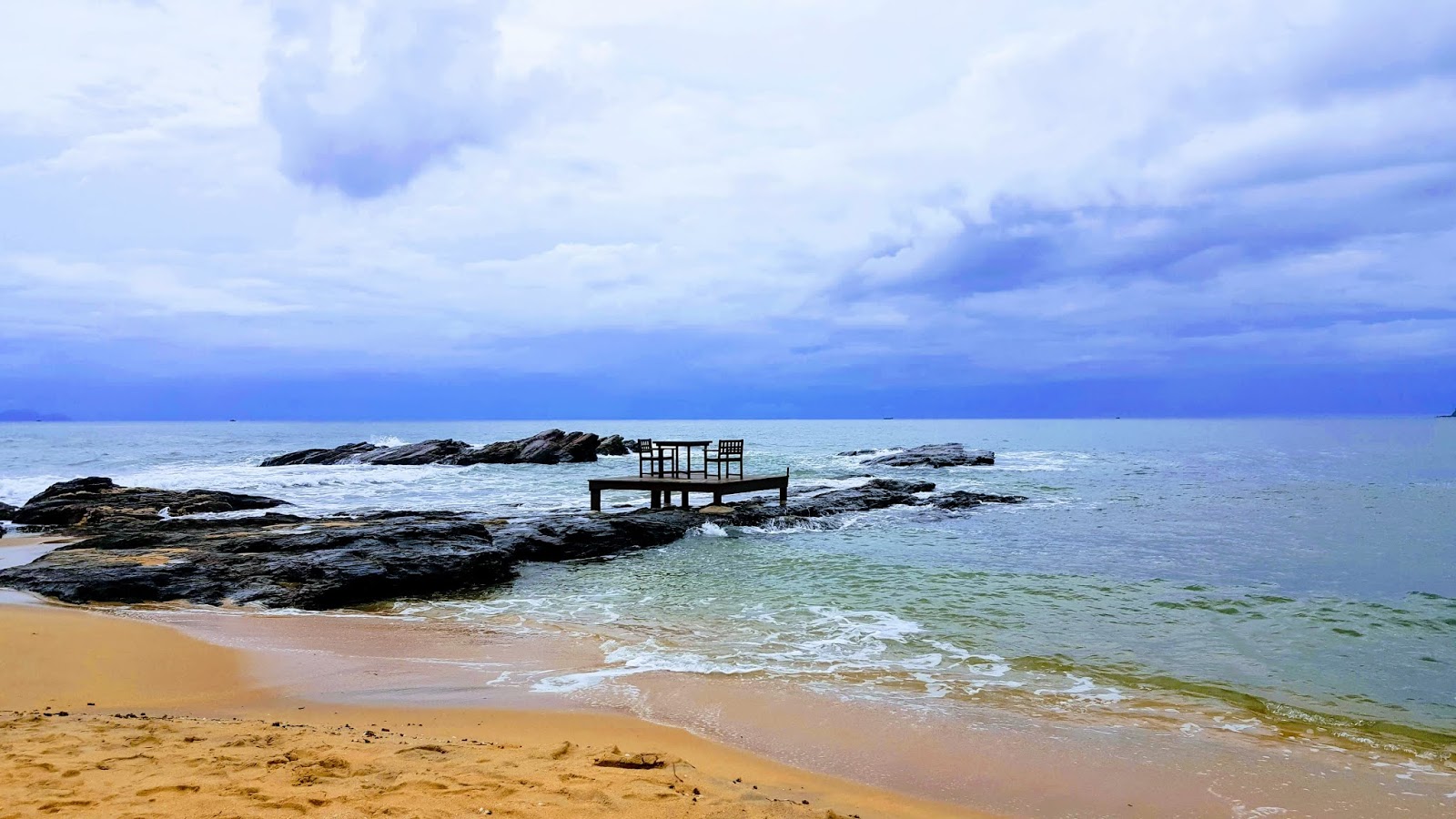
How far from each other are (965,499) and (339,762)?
25283 millimetres

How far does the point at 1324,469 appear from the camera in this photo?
1855 inches

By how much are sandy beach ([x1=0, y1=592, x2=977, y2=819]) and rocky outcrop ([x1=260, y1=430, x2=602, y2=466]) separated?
1831 inches

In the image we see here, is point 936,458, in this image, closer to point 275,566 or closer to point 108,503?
point 108,503

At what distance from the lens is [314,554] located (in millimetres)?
14266

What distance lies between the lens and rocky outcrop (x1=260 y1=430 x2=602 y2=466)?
53.2 metres

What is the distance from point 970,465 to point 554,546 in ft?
129

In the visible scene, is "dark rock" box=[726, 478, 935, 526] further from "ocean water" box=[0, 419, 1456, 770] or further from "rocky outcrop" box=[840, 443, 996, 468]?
"rocky outcrop" box=[840, 443, 996, 468]

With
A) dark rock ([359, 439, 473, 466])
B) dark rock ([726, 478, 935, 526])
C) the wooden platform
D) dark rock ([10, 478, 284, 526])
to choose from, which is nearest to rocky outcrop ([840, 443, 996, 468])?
dark rock ([726, 478, 935, 526])

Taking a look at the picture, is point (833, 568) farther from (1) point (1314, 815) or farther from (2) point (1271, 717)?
(1) point (1314, 815)

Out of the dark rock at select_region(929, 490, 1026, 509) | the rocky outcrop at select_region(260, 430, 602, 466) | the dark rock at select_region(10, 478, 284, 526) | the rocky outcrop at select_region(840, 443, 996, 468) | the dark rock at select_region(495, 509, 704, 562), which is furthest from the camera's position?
the rocky outcrop at select_region(260, 430, 602, 466)

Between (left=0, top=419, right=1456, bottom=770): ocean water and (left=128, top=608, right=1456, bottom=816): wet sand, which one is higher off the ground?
(left=128, top=608, right=1456, bottom=816): wet sand

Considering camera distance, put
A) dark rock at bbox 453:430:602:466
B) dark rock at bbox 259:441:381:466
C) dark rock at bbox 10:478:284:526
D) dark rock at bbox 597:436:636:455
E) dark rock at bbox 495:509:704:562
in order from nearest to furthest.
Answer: dark rock at bbox 495:509:704:562 → dark rock at bbox 10:478:284:526 → dark rock at bbox 259:441:381:466 → dark rock at bbox 453:430:602:466 → dark rock at bbox 597:436:636:455

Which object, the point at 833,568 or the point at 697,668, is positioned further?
the point at 833,568

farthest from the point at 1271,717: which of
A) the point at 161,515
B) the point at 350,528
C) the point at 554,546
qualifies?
the point at 161,515
